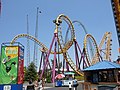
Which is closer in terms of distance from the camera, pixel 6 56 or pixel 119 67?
pixel 119 67

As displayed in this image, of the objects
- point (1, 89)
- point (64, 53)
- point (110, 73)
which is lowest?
point (1, 89)

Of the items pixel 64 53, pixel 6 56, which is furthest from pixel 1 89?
pixel 64 53

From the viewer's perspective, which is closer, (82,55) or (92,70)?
(92,70)

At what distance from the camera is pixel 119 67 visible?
523 inches

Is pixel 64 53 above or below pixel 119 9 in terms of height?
below

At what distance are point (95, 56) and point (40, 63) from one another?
12.8 metres

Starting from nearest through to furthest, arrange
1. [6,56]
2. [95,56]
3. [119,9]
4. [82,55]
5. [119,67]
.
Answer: [119,67] < [6,56] < [119,9] < [82,55] < [95,56]

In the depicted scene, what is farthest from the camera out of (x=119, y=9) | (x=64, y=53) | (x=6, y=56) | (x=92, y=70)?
(x=64, y=53)

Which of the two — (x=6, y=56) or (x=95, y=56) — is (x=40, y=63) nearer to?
(x=95, y=56)

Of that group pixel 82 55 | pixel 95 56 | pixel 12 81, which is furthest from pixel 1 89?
pixel 95 56

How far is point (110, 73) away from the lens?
44.9ft

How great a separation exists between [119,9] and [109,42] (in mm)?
28674

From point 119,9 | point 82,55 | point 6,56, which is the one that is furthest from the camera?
point 82,55

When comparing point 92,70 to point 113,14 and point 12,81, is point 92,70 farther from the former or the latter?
point 113,14
